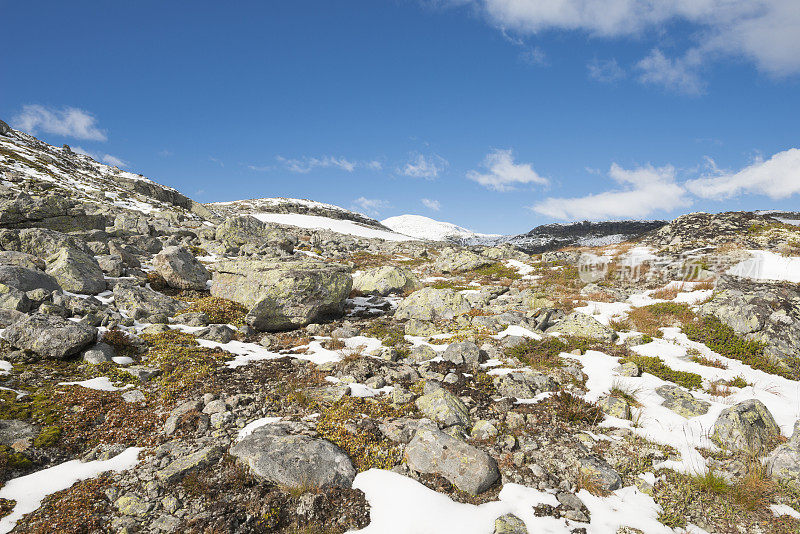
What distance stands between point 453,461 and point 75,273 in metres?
15.0

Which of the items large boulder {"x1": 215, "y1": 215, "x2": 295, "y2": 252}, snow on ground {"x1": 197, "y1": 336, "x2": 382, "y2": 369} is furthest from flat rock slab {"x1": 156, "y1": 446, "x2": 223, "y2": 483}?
large boulder {"x1": 215, "y1": 215, "x2": 295, "y2": 252}

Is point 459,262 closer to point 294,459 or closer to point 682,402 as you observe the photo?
point 682,402

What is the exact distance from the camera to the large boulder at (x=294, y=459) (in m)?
5.70

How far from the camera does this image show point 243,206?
301 ft

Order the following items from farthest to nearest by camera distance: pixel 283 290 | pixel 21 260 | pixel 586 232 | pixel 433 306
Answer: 1. pixel 586 232
2. pixel 433 306
3. pixel 283 290
4. pixel 21 260

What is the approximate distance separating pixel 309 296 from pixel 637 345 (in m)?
12.5

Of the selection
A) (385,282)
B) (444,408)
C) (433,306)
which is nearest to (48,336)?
(444,408)

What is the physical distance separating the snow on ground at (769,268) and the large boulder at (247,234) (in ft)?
100

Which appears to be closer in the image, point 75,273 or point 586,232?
point 75,273

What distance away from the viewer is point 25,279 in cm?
1037

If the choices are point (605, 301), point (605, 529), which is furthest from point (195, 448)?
point (605, 301)

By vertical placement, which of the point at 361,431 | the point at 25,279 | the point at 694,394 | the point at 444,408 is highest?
the point at 25,279

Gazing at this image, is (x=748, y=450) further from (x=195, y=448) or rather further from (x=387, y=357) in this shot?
(x=195, y=448)

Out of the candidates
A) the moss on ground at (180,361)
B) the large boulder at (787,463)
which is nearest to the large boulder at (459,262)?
the moss on ground at (180,361)
